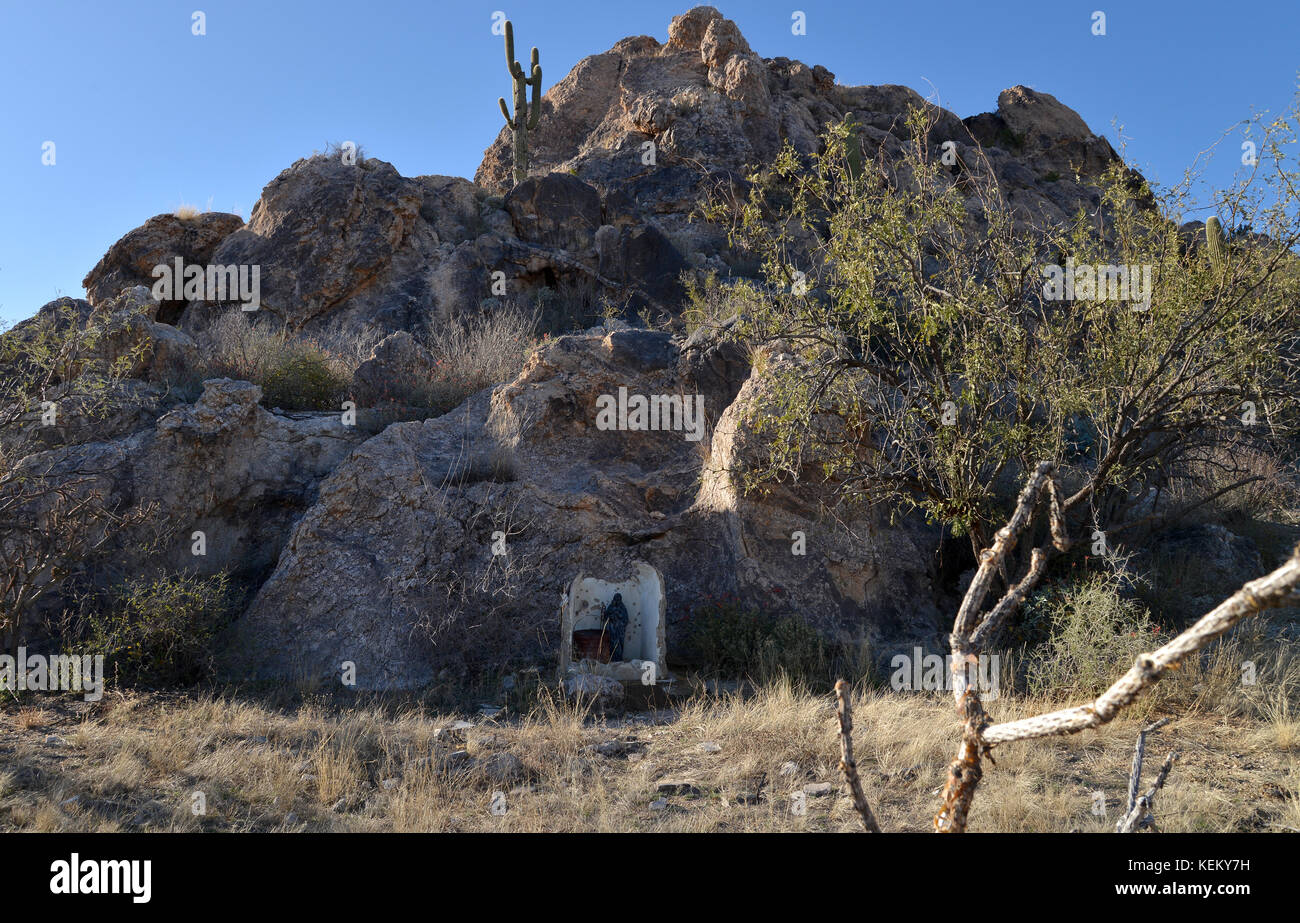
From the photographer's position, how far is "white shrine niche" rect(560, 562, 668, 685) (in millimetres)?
7316

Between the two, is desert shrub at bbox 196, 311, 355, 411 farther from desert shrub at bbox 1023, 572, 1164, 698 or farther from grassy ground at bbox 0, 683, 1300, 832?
desert shrub at bbox 1023, 572, 1164, 698

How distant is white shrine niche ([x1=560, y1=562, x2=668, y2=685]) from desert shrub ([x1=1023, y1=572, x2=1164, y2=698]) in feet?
10.4

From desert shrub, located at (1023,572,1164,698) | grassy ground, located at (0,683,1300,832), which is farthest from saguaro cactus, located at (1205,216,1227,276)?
grassy ground, located at (0,683,1300,832)

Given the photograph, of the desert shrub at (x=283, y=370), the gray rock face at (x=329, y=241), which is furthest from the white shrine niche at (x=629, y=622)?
the gray rock face at (x=329, y=241)

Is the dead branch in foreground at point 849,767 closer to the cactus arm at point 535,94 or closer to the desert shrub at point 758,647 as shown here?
the desert shrub at point 758,647

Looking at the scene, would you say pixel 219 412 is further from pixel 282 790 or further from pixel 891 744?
pixel 891 744

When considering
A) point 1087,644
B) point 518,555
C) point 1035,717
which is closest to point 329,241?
point 518,555

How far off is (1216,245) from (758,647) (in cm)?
498

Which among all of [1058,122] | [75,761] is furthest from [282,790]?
[1058,122]

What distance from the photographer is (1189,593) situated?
27.2ft

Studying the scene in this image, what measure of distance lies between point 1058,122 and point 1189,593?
72.3 ft

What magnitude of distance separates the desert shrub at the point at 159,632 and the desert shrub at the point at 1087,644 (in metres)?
7.08

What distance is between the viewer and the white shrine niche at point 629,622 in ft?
24.0

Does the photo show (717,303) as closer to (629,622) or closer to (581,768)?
(629,622)
